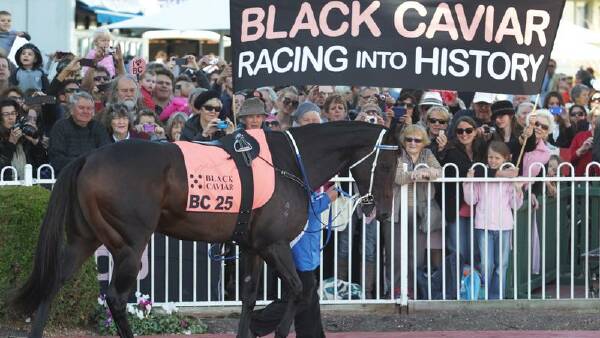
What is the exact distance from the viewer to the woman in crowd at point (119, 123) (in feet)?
40.1

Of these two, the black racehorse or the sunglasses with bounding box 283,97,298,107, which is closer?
the black racehorse

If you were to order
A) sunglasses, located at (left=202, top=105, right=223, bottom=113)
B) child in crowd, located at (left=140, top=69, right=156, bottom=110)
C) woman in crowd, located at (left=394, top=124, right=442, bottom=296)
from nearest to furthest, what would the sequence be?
woman in crowd, located at (left=394, top=124, right=442, bottom=296)
sunglasses, located at (left=202, top=105, right=223, bottom=113)
child in crowd, located at (left=140, top=69, right=156, bottom=110)

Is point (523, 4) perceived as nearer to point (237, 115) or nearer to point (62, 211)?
point (237, 115)

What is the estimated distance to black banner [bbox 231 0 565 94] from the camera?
11227 mm

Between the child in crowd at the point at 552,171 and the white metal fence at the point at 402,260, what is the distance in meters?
0.04

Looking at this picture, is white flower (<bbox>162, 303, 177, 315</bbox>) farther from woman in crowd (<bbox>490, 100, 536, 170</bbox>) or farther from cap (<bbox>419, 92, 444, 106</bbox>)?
cap (<bbox>419, 92, 444, 106</bbox>)

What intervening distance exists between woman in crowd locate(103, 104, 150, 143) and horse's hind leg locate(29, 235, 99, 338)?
275cm

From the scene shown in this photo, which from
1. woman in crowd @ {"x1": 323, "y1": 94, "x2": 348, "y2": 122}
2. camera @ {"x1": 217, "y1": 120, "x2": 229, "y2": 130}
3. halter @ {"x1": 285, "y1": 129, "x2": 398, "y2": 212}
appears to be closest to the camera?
halter @ {"x1": 285, "y1": 129, "x2": 398, "y2": 212}

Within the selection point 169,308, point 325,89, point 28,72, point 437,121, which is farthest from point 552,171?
point 28,72

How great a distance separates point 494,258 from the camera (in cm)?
1232

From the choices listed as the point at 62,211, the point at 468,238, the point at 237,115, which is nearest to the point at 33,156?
the point at 237,115

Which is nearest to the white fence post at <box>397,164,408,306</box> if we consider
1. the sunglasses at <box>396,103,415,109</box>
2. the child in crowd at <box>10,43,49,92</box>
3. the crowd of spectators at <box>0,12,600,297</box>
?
the crowd of spectators at <box>0,12,600,297</box>

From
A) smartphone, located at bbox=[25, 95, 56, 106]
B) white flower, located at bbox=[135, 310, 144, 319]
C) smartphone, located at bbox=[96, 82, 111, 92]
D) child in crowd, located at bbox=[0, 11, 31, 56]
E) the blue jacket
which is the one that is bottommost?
white flower, located at bbox=[135, 310, 144, 319]

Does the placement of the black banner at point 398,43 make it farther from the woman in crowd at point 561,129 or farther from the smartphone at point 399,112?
the woman in crowd at point 561,129
